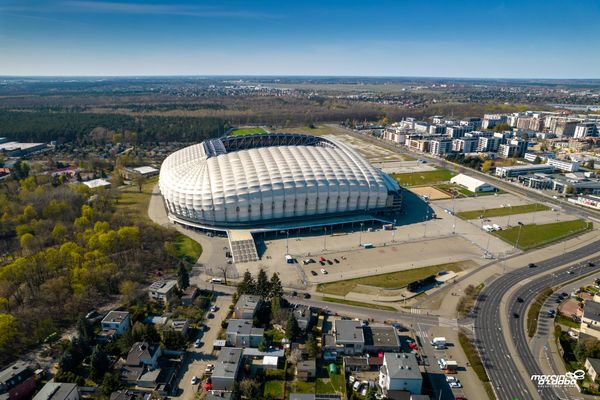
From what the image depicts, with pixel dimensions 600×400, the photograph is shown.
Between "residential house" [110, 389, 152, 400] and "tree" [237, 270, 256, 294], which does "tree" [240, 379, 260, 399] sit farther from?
"tree" [237, 270, 256, 294]

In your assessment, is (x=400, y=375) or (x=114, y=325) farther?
(x=114, y=325)

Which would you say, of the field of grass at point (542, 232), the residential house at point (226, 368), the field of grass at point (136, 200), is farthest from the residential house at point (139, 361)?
the field of grass at point (542, 232)

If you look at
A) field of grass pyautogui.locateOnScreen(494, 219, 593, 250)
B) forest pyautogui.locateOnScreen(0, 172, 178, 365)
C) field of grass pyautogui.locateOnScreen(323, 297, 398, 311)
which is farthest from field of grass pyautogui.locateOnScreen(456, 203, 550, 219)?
forest pyautogui.locateOnScreen(0, 172, 178, 365)

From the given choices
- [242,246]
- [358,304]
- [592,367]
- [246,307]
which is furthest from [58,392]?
[592,367]

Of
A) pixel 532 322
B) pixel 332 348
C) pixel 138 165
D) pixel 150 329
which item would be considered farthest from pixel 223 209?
pixel 138 165

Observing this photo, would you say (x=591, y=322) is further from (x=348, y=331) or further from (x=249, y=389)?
(x=249, y=389)

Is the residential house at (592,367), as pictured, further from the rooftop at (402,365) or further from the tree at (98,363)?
the tree at (98,363)
